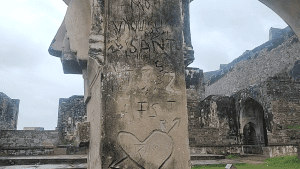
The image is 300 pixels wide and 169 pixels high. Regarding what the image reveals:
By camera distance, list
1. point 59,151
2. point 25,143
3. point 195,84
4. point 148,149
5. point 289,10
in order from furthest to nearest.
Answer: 1. point 195,84
2. point 25,143
3. point 59,151
4. point 289,10
5. point 148,149

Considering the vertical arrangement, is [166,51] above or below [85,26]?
below

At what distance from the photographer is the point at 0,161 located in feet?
24.9

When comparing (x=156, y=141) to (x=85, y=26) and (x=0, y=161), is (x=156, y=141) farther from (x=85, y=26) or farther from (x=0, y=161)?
(x=0, y=161)

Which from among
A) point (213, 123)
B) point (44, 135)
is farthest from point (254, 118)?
point (44, 135)

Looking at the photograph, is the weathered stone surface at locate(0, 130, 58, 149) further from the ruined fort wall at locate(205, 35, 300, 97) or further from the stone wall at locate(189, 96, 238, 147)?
the ruined fort wall at locate(205, 35, 300, 97)

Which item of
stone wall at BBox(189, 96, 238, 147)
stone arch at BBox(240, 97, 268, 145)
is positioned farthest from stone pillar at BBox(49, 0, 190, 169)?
stone arch at BBox(240, 97, 268, 145)

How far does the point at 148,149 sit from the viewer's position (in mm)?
1757

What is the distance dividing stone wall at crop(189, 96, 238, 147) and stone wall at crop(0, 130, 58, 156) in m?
6.28

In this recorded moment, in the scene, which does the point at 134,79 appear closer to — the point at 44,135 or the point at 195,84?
the point at 44,135

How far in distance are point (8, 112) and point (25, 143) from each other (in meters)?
2.17

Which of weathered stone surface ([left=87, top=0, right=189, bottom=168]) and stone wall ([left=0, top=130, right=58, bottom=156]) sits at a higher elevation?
weathered stone surface ([left=87, top=0, right=189, bottom=168])

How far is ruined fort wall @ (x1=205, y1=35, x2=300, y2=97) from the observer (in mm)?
14316

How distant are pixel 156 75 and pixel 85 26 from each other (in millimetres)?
895

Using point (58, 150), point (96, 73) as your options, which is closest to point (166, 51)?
point (96, 73)
